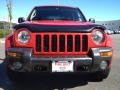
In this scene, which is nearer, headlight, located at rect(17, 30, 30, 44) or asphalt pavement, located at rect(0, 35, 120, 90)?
headlight, located at rect(17, 30, 30, 44)

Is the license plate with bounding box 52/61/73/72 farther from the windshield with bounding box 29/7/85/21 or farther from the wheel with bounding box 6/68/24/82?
the windshield with bounding box 29/7/85/21

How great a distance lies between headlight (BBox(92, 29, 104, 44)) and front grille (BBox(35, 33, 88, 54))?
0.63 ft

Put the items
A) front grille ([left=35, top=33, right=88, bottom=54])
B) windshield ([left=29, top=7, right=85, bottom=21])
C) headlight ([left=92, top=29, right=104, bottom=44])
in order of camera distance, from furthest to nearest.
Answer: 1. windshield ([left=29, top=7, right=85, bottom=21])
2. headlight ([left=92, top=29, right=104, bottom=44])
3. front grille ([left=35, top=33, right=88, bottom=54])

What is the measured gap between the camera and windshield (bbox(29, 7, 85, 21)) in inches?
301

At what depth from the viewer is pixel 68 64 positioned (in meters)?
5.78

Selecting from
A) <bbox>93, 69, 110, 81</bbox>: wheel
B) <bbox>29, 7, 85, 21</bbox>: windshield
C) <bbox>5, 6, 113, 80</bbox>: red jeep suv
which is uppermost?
<bbox>29, 7, 85, 21</bbox>: windshield

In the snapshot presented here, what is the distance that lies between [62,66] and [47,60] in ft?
0.94

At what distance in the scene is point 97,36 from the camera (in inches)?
240

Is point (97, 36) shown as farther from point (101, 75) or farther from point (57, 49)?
point (101, 75)

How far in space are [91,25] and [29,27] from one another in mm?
1137

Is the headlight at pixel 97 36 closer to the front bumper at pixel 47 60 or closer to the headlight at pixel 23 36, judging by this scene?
the front bumper at pixel 47 60

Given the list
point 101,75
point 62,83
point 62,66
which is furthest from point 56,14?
point 62,66

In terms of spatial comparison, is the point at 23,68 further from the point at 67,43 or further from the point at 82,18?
the point at 82,18

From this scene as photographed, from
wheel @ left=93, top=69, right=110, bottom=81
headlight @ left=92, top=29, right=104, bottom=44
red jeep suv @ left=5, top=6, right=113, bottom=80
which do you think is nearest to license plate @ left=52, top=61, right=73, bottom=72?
red jeep suv @ left=5, top=6, right=113, bottom=80
